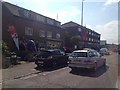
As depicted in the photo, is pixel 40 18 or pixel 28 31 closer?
pixel 28 31

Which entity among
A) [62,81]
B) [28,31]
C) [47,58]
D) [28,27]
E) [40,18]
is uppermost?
[40,18]

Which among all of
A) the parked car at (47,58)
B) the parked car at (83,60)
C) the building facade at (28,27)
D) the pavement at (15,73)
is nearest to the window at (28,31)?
the building facade at (28,27)

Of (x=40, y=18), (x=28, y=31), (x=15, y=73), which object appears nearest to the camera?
(x=15, y=73)

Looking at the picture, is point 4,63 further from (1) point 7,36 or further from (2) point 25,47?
(1) point 7,36

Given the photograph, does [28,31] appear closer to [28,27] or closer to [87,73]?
[28,27]

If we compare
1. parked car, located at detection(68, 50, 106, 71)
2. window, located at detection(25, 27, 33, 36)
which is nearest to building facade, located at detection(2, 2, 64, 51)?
window, located at detection(25, 27, 33, 36)

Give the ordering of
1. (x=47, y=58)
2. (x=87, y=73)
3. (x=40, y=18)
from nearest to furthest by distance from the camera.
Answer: (x=87, y=73)
(x=47, y=58)
(x=40, y=18)

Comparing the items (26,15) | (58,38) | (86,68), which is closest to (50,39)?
(58,38)

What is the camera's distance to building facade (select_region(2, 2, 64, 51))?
3120cm

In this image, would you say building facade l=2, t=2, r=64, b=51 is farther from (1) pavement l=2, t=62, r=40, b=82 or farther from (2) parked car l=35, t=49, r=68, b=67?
(1) pavement l=2, t=62, r=40, b=82

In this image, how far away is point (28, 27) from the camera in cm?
3512

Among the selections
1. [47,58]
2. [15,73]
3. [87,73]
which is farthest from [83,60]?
[15,73]

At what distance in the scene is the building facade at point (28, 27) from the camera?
3120 cm

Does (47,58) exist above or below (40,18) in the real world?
below
